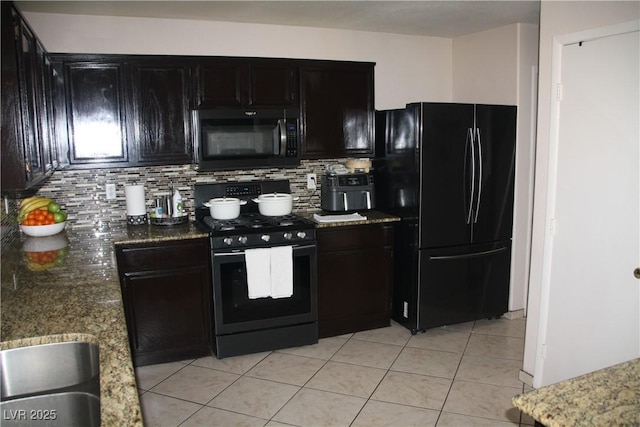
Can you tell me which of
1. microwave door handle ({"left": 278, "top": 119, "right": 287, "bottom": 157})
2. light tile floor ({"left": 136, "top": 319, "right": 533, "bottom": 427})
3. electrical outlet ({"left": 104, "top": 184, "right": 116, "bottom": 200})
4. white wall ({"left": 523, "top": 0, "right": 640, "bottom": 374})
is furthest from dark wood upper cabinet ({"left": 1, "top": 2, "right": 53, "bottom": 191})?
white wall ({"left": 523, "top": 0, "right": 640, "bottom": 374})

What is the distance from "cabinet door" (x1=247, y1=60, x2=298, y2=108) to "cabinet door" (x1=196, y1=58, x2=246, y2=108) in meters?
0.08

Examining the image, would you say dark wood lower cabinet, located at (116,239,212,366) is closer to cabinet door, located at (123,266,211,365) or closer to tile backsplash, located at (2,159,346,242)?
cabinet door, located at (123,266,211,365)

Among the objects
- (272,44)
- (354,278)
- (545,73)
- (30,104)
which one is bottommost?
(354,278)

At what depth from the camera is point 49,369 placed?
1.62 meters

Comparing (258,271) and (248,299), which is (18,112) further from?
(248,299)

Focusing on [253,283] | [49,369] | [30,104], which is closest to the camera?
[49,369]

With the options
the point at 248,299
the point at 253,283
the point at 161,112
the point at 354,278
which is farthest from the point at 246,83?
the point at 354,278

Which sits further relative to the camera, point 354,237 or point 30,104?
point 354,237

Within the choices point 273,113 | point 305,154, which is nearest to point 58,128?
point 273,113

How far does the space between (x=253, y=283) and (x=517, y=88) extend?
2.53 metres

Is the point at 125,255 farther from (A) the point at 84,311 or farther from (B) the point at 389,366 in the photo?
(B) the point at 389,366

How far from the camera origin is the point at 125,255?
338cm

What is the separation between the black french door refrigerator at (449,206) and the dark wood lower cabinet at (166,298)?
5.00ft

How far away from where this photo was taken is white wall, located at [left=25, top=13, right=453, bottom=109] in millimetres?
3676
